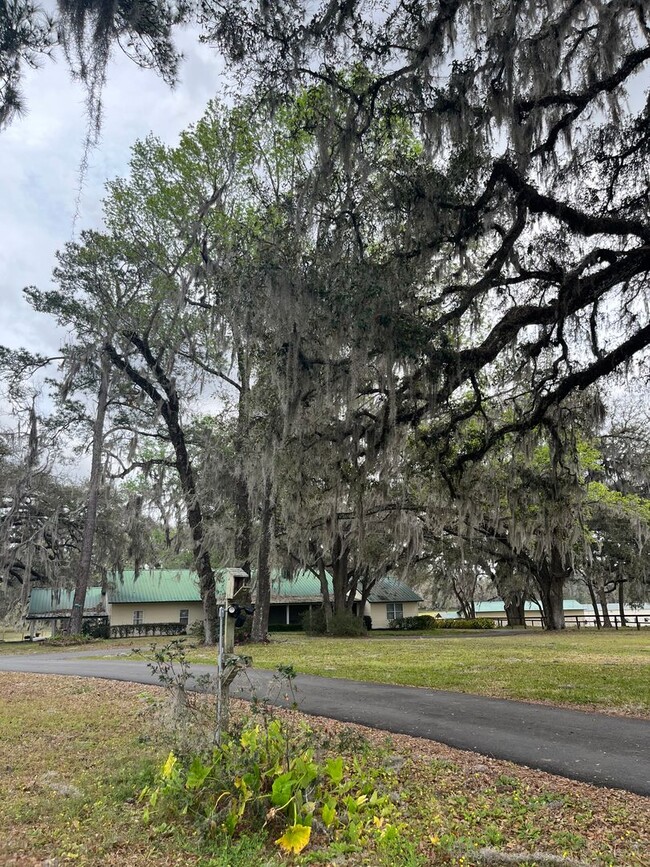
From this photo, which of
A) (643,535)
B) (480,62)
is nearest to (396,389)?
(480,62)

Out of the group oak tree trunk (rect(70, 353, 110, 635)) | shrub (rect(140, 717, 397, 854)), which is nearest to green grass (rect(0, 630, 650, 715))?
shrub (rect(140, 717, 397, 854))

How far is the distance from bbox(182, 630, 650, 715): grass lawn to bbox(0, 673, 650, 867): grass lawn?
11.1ft

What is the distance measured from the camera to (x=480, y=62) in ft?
21.9

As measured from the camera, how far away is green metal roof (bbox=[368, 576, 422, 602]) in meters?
37.8

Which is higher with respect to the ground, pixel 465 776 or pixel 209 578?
pixel 209 578

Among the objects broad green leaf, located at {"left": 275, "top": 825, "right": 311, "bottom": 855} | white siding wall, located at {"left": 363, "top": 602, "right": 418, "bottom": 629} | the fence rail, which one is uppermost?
broad green leaf, located at {"left": 275, "top": 825, "right": 311, "bottom": 855}

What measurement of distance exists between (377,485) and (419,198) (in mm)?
6294

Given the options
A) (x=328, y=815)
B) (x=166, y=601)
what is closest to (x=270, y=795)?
(x=328, y=815)

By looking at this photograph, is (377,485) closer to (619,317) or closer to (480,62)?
(619,317)

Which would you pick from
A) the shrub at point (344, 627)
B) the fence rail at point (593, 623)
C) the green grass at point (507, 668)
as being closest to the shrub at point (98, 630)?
the shrub at point (344, 627)

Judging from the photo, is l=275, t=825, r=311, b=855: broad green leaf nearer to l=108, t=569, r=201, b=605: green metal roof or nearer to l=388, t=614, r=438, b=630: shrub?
l=108, t=569, r=201, b=605: green metal roof

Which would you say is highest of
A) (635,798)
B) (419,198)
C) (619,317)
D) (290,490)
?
(419,198)

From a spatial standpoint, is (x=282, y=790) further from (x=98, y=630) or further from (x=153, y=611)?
(x=153, y=611)

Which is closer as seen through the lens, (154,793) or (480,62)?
(154,793)
